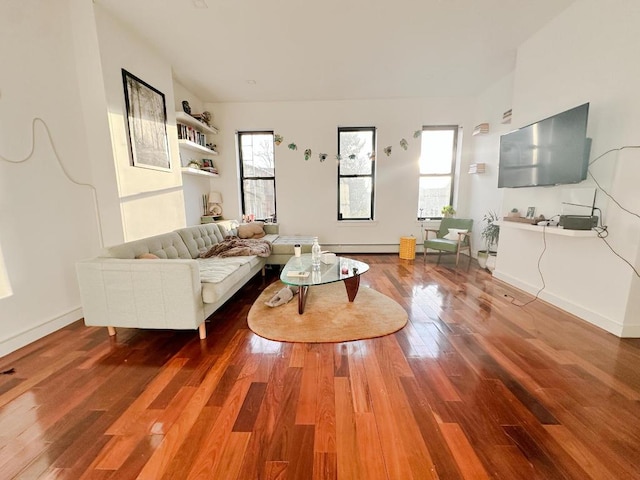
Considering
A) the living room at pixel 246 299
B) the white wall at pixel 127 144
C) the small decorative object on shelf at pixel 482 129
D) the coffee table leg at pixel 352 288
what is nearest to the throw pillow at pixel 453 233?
the living room at pixel 246 299

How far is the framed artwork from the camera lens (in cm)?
271

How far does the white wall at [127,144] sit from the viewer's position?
2463mm

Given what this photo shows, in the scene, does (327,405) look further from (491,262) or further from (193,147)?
(193,147)

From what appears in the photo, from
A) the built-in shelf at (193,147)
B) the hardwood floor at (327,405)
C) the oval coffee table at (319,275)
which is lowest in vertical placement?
the hardwood floor at (327,405)

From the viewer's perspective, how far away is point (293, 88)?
13.7 feet

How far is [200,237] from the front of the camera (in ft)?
10.7

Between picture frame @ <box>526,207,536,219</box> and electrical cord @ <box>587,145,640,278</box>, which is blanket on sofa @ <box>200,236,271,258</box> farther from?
electrical cord @ <box>587,145,640,278</box>

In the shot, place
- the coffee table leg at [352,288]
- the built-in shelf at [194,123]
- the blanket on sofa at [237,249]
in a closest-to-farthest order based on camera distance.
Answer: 1. the coffee table leg at [352,288]
2. the blanket on sofa at [237,249]
3. the built-in shelf at [194,123]

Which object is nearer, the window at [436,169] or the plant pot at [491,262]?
the plant pot at [491,262]

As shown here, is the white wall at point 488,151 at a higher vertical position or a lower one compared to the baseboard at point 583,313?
higher

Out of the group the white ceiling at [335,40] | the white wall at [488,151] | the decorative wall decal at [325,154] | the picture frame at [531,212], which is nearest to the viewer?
the white ceiling at [335,40]

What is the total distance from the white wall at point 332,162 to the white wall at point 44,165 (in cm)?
251

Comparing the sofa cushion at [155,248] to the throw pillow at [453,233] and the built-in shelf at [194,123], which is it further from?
the throw pillow at [453,233]

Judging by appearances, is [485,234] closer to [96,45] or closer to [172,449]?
[172,449]
